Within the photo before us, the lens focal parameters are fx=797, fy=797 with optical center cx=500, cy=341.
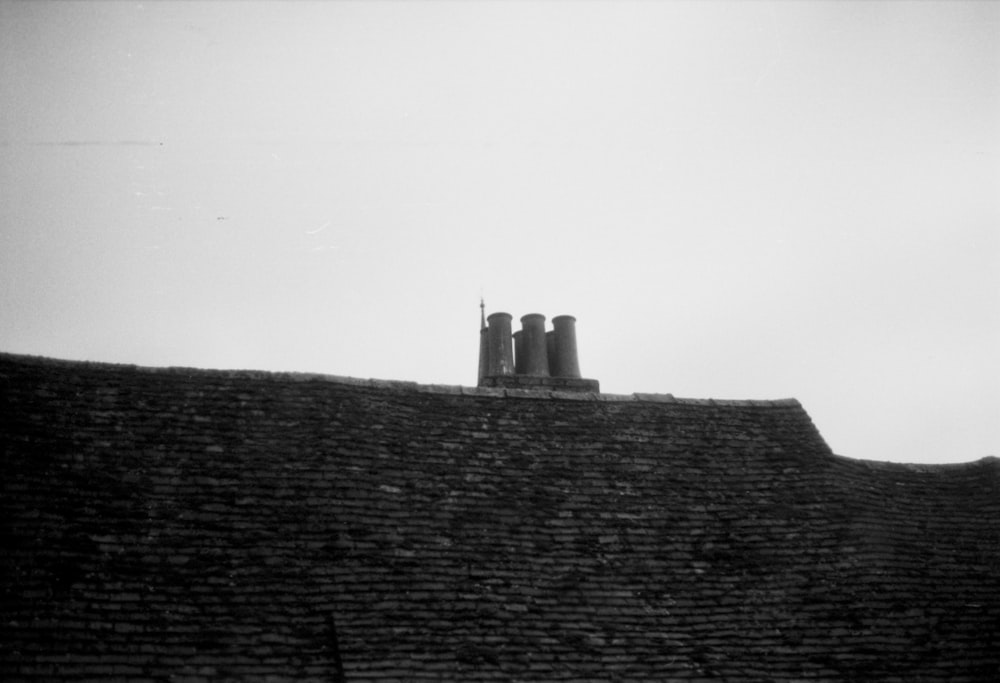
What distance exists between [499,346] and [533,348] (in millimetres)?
925

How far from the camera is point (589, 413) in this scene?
43.3ft

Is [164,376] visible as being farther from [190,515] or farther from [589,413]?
[589,413]

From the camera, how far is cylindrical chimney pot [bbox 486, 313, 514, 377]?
661 inches

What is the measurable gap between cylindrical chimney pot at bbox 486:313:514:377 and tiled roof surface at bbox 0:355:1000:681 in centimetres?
A: 356

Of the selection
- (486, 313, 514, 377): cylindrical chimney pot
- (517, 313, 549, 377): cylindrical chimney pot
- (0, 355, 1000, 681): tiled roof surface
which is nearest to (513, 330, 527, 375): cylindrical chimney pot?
(517, 313, 549, 377): cylindrical chimney pot

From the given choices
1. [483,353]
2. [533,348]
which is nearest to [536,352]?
[533,348]

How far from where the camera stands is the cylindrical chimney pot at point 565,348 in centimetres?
1638

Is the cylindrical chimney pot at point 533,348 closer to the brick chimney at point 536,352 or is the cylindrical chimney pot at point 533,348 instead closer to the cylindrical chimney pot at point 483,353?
the brick chimney at point 536,352

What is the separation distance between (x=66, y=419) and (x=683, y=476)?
8.74 m

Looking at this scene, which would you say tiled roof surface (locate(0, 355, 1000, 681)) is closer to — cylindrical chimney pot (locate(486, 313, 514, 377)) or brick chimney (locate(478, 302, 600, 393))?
brick chimney (locate(478, 302, 600, 393))

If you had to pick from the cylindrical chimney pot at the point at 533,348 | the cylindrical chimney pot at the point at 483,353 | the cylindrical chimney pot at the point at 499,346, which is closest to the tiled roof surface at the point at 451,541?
the cylindrical chimney pot at the point at 533,348

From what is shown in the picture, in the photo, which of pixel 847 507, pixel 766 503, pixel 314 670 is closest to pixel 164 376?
pixel 314 670

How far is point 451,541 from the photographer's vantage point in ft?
33.2

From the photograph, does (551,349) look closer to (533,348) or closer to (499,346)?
(533,348)
